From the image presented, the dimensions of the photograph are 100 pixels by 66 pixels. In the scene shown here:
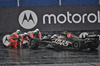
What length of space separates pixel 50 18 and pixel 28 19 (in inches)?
74.8

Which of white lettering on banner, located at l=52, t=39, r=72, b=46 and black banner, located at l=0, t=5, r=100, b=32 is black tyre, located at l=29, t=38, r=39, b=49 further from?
black banner, located at l=0, t=5, r=100, b=32

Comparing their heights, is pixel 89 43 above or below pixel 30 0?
below

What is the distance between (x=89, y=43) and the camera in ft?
29.7

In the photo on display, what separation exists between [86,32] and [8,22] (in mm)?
6719

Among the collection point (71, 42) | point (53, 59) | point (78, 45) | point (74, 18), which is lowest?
point (53, 59)

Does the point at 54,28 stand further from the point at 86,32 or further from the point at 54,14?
the point at 86,32

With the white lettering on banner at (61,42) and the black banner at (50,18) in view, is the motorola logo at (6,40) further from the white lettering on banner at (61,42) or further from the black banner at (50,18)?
the white lettering on banner at (61,42)

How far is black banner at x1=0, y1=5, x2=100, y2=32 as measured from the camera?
13.9m

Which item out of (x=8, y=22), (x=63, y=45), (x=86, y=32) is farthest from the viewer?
(x=8, y=22)

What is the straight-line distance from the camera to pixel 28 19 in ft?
46.8

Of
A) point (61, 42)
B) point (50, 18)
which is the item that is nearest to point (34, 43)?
point (61, 42)

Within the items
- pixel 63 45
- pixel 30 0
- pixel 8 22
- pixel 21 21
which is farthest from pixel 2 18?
pixel 63 45

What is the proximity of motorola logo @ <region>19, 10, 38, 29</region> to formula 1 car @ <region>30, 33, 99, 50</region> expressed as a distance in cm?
374

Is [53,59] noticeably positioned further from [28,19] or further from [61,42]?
[28,19]
